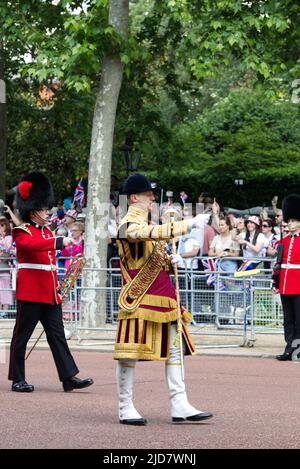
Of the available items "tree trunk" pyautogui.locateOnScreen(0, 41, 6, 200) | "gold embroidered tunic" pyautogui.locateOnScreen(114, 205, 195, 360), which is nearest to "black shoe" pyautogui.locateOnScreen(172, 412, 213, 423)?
"gold embroidered tunic" pyautogui.locateOnScreen(114, 205, 195, 360)

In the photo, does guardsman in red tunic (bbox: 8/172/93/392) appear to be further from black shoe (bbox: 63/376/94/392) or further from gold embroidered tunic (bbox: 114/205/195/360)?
gold embroidered tunic (bbox: 114/205/195/360)

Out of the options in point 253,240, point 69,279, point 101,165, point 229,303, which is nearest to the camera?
point 69,279

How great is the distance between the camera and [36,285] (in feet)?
36.2

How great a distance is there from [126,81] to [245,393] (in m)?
10.9

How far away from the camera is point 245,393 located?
10.9m

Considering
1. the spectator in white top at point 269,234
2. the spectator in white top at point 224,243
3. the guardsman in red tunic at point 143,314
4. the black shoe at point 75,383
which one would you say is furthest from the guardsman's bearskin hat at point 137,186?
the spectator in white top at point 269,234

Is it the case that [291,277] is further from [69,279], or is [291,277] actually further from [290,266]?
[69,279]

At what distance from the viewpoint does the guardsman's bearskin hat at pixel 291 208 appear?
13859mm

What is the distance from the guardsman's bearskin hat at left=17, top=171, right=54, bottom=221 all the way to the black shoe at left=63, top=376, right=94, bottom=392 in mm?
1505

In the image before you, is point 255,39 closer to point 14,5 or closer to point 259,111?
point 14,5

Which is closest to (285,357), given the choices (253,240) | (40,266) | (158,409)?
(253,240)

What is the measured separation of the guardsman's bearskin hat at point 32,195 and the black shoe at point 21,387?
1.48m

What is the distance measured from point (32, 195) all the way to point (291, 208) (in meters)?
3.93

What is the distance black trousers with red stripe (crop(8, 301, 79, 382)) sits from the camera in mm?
10938
